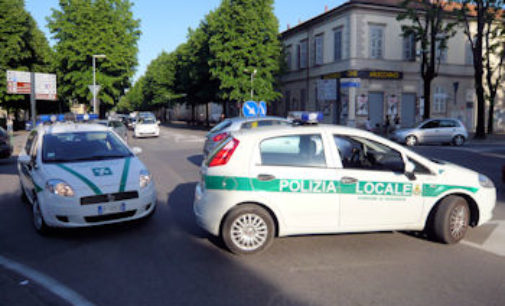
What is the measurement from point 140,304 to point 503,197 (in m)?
7.91

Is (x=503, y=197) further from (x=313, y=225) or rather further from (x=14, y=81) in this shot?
(x=14, y=81)

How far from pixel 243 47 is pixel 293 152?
3405 centimetres

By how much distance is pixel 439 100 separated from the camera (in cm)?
3766

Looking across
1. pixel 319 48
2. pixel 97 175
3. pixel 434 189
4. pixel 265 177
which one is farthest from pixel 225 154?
pixel 319 48

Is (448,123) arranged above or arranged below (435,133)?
above

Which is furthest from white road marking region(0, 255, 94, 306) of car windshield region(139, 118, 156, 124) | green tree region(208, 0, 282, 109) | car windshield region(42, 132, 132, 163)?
green tree region(208, 0, 282, 109)

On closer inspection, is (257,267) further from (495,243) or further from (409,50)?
(409,50)

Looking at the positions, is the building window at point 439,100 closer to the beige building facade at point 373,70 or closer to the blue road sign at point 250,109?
the beige building facade at point 373,70

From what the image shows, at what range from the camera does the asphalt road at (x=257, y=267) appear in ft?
13.5

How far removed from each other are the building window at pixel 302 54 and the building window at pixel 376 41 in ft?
25.9

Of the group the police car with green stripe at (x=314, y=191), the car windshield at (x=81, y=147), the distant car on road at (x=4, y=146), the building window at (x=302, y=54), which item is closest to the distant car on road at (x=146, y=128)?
the distant car on road at (x=4, y=146)

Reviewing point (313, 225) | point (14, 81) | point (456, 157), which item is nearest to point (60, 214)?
point (313, 225)

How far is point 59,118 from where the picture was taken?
41.8ft

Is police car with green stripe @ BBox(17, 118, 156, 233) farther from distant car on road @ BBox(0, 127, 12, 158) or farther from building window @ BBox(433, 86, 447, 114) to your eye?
building window @ BBox(433, 86, 447, 114)
